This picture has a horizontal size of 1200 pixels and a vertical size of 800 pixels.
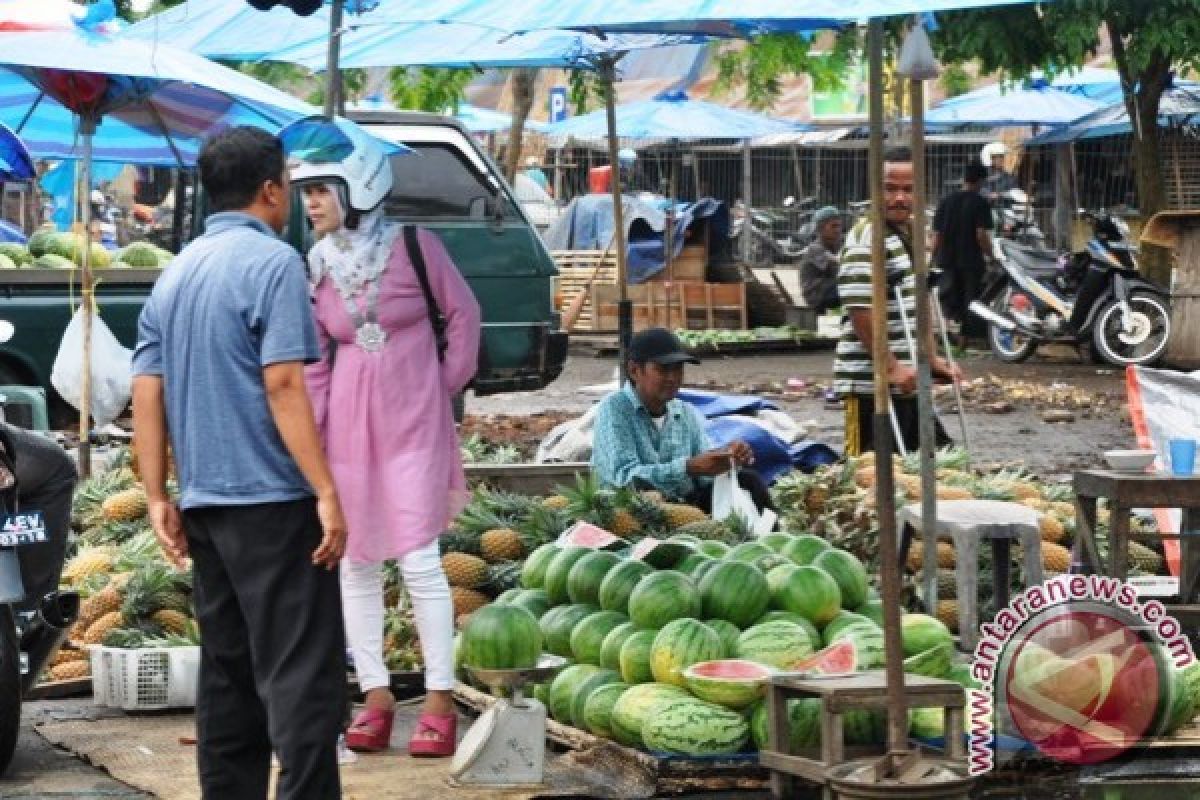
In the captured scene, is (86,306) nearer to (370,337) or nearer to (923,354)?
(370,337)

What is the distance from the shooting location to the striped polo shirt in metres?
9.16

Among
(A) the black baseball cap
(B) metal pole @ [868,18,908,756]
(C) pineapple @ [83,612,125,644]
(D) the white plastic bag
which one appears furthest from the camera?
(D) the white plastic bag

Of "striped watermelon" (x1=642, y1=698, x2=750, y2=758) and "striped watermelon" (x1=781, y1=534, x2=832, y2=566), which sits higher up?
"striped watermelon" (x1=781, y1=534, x2=832, y2=566)

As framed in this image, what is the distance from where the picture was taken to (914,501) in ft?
30.6

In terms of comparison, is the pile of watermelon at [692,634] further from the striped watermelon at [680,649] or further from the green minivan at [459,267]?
the green minivan at [459,267]

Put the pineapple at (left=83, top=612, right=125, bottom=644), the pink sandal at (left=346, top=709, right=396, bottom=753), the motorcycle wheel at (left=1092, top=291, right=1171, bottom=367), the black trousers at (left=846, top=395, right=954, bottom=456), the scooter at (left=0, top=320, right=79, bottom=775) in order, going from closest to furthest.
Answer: the scooter at (left=0, top=320, right=79, bottom=775) < the pink sandal at (left=346, top=709, right=396, bottom=753) < the pineapple at (left=83, top=612, right=125, bottom=644) < the black trousers at (left=846, top=395, right=954, bottom=456) < the motorcycle wheel at (left=1092, top=291, right=1171, bottom=367)

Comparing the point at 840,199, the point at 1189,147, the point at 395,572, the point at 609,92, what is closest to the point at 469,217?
the point at 609,92

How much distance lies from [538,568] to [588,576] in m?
0.35

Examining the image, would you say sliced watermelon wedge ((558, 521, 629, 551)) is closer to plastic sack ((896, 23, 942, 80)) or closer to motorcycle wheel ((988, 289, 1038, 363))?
plastic sack ((896, 23, 942, 80))

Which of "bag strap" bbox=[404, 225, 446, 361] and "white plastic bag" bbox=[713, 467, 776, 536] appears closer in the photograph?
"bag strap" bbox=[404, 225, 446, 361]

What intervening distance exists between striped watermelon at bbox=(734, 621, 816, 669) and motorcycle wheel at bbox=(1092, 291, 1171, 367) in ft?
46.0

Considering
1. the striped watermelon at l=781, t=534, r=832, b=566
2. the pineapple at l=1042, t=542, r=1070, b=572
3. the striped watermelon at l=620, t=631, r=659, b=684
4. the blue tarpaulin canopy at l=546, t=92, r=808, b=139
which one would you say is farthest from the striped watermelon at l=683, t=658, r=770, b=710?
the blue tarpaulin canopy at l=546, t=92, r=808, b=139

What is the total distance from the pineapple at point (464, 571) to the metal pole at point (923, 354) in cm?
178

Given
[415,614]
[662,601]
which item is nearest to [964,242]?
[662,601]
